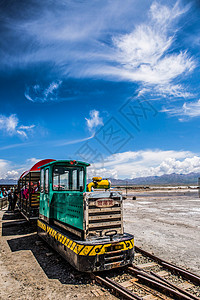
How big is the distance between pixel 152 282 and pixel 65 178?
4.73m

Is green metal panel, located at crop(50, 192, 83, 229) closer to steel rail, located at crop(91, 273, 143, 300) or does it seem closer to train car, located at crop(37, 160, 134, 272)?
train car, located at crop(37, 160, 134, 272)

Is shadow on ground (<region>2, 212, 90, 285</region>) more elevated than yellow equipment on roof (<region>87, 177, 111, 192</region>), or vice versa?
yellow equipment on roof (<region>87, 177, 111, 192</region>)

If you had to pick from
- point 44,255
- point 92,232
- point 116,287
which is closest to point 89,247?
point 92,232

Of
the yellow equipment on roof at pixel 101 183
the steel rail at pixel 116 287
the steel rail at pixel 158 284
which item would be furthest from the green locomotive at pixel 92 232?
the yellow equipment on roof at pixel 101 183

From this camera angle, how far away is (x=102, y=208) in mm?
6293

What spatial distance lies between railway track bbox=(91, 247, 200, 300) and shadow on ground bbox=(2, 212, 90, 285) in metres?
0.69

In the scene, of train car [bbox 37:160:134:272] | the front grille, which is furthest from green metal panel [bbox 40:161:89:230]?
the front grille

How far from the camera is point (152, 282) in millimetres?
5367

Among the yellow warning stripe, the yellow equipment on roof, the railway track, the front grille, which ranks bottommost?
the railway track

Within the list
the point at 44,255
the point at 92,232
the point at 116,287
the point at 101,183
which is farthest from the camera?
the point at 44,255

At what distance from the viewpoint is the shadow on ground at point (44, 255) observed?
597 centimetres

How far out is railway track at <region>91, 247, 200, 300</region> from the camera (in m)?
4.93

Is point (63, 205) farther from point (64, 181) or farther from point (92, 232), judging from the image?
point (92, 232)

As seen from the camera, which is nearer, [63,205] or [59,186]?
[63,205]
